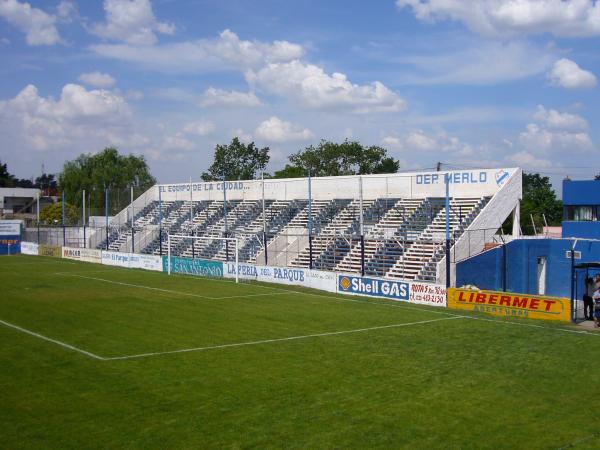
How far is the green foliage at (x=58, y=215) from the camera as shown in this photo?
82.9 metres

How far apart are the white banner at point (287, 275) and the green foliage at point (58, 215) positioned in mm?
48665

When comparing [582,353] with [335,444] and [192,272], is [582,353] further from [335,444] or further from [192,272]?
[192,272]

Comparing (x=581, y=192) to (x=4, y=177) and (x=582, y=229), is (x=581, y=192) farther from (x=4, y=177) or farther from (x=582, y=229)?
(x=4, y=177)

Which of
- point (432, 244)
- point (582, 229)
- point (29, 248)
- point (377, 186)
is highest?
point (377, 186)

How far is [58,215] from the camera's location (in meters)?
85.1

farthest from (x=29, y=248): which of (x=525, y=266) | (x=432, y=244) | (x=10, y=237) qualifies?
(x=525, y=266)

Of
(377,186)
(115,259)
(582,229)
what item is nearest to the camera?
(582,229)

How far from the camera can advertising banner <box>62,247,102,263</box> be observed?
5312 cm

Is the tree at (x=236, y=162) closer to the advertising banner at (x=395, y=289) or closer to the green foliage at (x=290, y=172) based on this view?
the green foliage at (x=290, y=172)

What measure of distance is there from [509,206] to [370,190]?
11240mm

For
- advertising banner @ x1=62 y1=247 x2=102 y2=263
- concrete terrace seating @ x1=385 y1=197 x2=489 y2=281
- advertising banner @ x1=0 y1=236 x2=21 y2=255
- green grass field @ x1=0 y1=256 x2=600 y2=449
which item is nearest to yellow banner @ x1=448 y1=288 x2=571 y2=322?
green grass field @ x1=0 y1=256 x2=600 y2=449

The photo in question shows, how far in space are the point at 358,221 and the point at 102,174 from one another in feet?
209

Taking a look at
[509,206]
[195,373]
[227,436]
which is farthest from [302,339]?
[509,206]

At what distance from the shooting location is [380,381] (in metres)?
15.0
